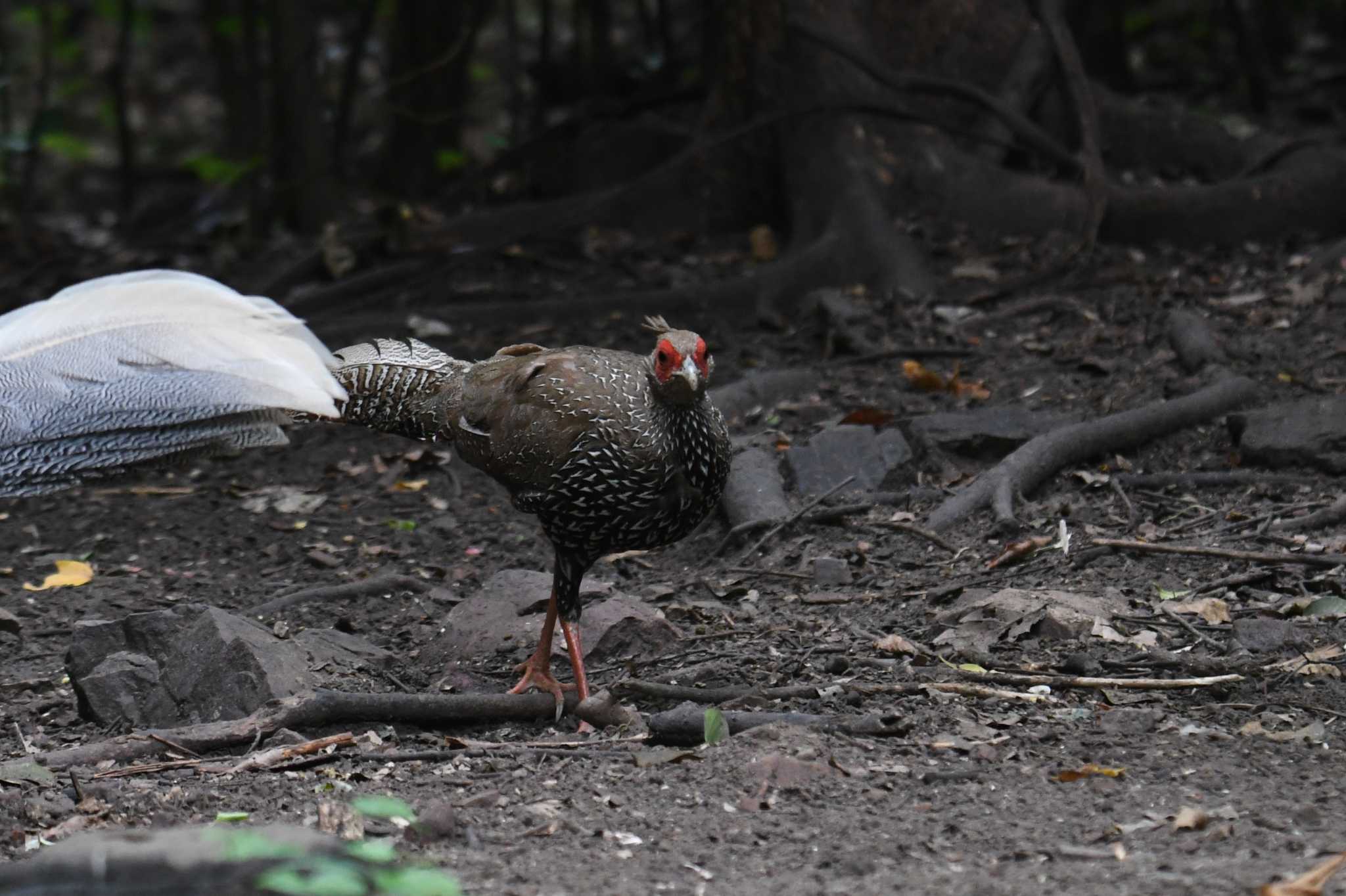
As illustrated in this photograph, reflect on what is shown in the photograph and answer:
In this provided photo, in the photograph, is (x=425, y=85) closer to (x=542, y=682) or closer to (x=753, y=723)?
(x=542, y=682)

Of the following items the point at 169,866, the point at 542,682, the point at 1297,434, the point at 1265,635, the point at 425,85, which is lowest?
the point at 542,682

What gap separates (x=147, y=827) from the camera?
2.99 m

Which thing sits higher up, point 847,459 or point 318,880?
point 318,880

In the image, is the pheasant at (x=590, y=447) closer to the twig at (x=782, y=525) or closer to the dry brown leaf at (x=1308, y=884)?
the twig at (x=782, y=525)

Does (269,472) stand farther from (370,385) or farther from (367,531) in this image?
(370,385)

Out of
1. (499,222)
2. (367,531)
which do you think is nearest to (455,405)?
(367,531)

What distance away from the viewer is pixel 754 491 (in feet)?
16.9

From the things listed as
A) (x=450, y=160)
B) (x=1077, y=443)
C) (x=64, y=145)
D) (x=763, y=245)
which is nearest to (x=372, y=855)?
(x=1077, y=443)

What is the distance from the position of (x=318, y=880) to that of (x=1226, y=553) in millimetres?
3166

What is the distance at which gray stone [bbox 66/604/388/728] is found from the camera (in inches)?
145

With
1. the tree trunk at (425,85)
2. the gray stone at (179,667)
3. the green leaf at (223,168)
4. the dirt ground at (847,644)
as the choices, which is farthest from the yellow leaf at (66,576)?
the tree trunk at (425,85)

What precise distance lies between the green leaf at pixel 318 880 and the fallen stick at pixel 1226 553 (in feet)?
9.99

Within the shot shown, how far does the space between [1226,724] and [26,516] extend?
4552 mm

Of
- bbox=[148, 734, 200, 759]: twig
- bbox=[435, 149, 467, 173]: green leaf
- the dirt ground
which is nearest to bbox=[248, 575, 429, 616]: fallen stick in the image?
the dirt ground
